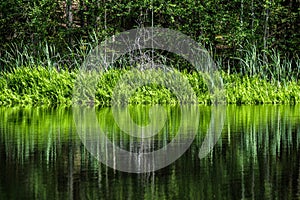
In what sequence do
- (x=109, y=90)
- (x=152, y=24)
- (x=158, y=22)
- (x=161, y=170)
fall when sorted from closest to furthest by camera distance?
(x=161, y=170) < (x=109, y=90) < (x=152, y=24) < (x=158, y=22)

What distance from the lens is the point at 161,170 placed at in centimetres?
705

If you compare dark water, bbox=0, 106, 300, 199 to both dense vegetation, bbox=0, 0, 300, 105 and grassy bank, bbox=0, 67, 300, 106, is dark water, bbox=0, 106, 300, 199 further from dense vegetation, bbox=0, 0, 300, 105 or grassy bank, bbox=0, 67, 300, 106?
dense vegetation, bbox=0, 0, 300, 105

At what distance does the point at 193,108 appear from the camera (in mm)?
16016

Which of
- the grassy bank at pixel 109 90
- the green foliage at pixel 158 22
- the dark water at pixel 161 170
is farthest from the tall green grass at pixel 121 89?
the dark water at pixel 161 170

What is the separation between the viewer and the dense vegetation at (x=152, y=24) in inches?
714

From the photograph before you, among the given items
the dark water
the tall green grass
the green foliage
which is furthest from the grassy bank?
the dark water

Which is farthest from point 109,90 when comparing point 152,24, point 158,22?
point 158,22

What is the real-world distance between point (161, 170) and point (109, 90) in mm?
11104

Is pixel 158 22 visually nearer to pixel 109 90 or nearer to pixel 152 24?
pixel 152 24

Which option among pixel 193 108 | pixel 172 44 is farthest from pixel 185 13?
pixel 193 108

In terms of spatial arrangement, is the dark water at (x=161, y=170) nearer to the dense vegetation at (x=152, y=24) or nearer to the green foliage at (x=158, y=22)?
the dense vegetation at (x=152, y=24)

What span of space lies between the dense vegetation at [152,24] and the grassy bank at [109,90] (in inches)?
0.9

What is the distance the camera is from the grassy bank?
1797 cm

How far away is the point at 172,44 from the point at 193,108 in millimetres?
5013
